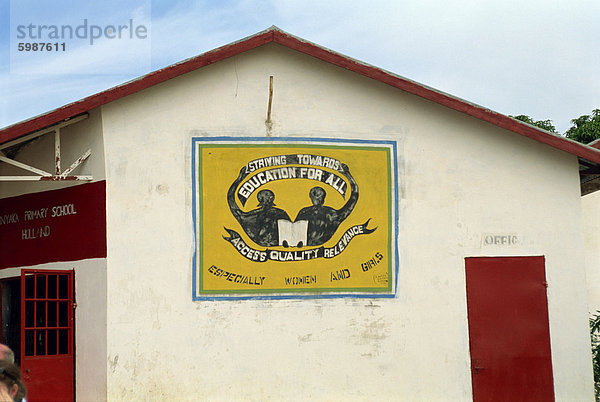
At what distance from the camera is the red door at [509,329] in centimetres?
1142

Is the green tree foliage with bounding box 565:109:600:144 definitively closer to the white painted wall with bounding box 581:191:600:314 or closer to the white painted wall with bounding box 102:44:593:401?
the white painted wall with bounding box 581:191:600:314

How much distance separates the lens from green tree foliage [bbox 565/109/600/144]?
2786cm

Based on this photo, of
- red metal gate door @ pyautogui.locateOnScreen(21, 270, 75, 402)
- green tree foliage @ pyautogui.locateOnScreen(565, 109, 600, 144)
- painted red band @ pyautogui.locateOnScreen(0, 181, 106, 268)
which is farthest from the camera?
green tree foliage @ pyautogui.locateOnScreen(565, 109, 600, 144)

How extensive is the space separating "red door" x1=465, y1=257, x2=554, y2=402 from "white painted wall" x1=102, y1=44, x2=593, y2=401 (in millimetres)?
148

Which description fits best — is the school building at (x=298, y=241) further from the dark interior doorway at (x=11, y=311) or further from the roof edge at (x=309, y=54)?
the dark interior doorway at (x=11, y=311)

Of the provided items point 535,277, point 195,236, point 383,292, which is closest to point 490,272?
point 535,277

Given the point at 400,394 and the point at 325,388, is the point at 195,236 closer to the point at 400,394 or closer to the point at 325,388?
the point at 325,388

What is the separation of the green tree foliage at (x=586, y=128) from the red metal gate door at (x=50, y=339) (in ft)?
68.8

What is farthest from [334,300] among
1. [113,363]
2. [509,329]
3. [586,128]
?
[586,128]

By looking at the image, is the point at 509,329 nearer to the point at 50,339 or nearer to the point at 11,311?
the point at 50,339

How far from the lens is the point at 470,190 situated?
460 inches

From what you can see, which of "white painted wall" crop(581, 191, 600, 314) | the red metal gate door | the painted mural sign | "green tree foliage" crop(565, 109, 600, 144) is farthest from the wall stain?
"green tree foliage" crop(565, 109, 600, 144)

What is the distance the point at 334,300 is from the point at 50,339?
4234mm

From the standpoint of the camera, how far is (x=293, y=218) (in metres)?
11.3
